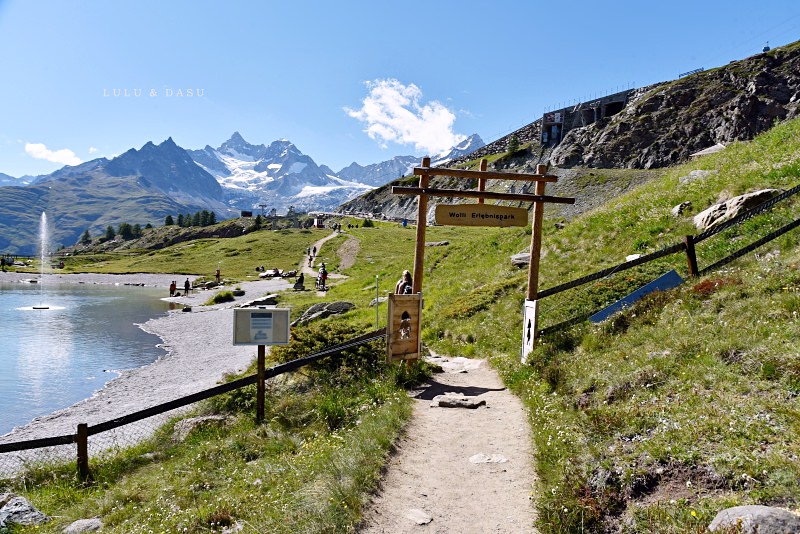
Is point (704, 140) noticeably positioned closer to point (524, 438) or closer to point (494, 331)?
point (494, 331)

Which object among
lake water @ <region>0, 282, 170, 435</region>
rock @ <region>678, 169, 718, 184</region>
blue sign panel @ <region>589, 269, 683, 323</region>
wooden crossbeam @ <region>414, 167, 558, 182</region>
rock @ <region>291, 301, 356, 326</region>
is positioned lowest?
lake water @ <region>0, 282, 170, 435</region>

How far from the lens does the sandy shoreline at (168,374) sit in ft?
58.4

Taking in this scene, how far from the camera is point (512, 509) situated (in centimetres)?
740

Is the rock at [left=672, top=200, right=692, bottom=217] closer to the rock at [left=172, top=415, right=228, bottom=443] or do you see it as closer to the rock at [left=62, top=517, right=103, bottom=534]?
the rock at [left=172, top=415, right=228, bottom=443]

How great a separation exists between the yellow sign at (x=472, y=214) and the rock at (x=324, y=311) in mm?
17394

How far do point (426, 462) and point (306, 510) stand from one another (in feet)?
9.47

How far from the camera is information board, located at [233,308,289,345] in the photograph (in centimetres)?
1234

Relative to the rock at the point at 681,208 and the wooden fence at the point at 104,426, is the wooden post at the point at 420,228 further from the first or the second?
the rock at the point at 681,208

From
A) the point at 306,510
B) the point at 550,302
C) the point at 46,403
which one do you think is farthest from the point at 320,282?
the point at 306,510

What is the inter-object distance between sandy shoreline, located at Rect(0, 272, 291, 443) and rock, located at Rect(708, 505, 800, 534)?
1860 cm

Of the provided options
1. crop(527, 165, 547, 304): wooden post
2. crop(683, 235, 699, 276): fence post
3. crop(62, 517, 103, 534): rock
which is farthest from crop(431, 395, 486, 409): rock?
crop(62, 517, 103, 534): rock

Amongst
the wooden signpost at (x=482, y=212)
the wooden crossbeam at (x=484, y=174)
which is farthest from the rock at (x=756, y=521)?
the wooden crossbeam at (x=484, y=174)

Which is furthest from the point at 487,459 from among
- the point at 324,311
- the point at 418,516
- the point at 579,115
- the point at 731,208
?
the point at 579,115

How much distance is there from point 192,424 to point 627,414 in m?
11.3
